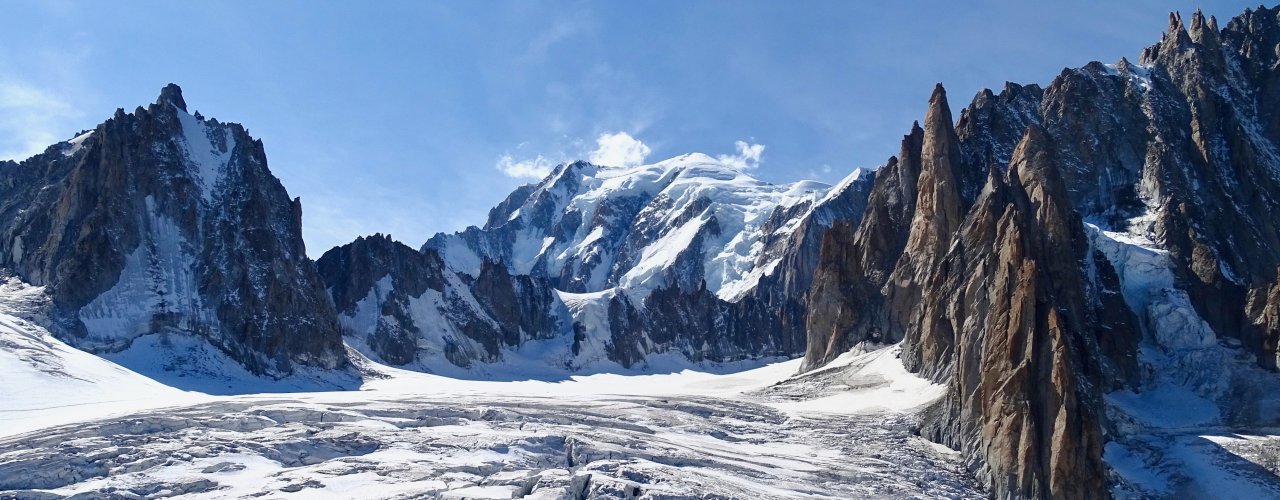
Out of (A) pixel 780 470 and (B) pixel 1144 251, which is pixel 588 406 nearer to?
(A) pixel 780 470

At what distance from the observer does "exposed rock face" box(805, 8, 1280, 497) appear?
57812mm

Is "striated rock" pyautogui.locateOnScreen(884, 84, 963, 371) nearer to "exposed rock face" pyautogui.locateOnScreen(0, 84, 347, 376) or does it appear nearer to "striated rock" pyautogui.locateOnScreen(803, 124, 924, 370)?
"striated rock" pyautogui.locateOnScreen(803, 124, 924, 370)

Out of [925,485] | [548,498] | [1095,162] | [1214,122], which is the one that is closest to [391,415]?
[548,498]

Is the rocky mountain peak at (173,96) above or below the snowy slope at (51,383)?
above

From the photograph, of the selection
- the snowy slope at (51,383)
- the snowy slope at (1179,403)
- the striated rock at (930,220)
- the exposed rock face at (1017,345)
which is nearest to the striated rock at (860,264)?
the striated rock at (930,220)

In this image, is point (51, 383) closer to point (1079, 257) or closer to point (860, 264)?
point (860, 264)

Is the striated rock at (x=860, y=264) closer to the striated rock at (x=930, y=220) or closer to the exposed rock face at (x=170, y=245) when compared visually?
the striated rock at (x=930, y=220)

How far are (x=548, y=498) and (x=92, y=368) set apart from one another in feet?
187

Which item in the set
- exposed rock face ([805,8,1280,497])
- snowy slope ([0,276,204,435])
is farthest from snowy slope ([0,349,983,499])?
snowy slope ([0,276,204,435])

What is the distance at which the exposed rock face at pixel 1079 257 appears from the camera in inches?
2276

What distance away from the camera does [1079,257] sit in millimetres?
86938

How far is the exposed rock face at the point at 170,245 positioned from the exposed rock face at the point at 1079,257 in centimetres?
5660

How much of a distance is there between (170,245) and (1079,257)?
3463 inches

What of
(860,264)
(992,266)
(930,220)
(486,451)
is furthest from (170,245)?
(992,266)
